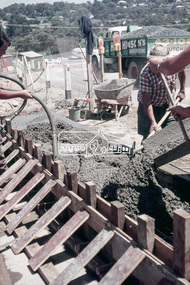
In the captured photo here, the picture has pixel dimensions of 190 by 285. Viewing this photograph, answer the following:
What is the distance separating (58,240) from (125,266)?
2.74ft

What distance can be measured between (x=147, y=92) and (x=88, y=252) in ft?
7.86

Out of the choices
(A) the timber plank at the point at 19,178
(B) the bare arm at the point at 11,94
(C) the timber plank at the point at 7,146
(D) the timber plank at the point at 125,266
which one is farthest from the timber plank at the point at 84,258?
(C) the timber plank at the point at 7,146

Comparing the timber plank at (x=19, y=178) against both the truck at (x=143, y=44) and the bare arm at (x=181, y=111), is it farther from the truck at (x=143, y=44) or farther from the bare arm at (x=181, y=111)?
the truck at (x=143, y=44)

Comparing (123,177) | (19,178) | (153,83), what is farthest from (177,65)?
(19,178)

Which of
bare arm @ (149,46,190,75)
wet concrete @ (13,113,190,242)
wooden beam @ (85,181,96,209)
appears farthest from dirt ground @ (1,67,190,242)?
bare arm @ (149,46,190,75)

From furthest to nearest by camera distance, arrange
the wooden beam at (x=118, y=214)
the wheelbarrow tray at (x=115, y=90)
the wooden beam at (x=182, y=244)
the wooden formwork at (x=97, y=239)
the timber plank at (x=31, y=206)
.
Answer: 1. the wheelbarrow tray at (x=115, y=90)
2. the timber plank at (x=31, y=206)
3. the wooden beam at (x=118, y=214)
4. the wooden formwork at (x=97, y=239)
5. the wooden beam at (x=182, y=244)

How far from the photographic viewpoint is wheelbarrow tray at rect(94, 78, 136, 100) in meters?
9.84

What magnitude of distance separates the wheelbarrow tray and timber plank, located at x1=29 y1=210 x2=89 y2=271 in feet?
23.6

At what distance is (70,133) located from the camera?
17.6 ft

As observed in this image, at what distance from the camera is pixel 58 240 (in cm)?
289

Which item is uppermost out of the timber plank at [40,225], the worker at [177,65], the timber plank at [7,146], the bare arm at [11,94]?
the worker at [177,65]

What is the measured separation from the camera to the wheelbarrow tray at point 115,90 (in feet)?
32.3

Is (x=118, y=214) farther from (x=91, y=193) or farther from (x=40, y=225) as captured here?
(x=40, y=225)

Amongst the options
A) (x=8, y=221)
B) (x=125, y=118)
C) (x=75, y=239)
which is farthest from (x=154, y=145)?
(x=125, y=118)
